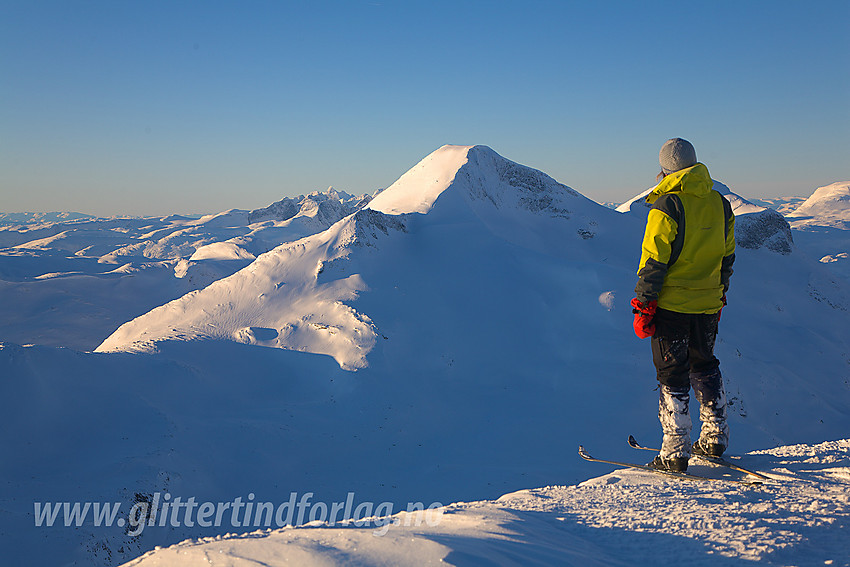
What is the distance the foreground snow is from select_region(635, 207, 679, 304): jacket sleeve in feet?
5.77

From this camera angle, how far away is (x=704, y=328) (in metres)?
4.34

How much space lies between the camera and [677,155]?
172 inches

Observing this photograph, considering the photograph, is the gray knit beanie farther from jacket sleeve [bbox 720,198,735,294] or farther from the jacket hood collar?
jacket sleeve [bbox 720,198,735,294]

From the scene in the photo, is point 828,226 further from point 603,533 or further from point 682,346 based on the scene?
point 603,533

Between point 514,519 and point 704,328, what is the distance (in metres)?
2.71

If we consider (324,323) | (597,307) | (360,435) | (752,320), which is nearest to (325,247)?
(324,323)

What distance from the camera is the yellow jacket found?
410 cm

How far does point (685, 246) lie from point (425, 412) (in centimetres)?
876

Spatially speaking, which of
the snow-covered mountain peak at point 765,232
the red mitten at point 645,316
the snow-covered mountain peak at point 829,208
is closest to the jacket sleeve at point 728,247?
the red mitten at point 645,316

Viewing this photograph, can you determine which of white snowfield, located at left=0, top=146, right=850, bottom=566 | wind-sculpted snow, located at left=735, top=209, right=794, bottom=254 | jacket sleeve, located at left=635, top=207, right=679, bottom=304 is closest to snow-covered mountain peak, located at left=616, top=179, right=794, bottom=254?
wind-sculpted snow, located at left=735, top=209, right=794, bottom=254

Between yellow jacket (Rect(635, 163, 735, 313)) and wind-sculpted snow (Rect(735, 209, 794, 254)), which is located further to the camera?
wind-sculpted snow (Rect(735, 209, 794, 254))

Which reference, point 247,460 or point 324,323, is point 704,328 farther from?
point 324,323

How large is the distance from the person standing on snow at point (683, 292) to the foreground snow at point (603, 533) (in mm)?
632

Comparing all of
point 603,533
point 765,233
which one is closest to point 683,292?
point 603,533
